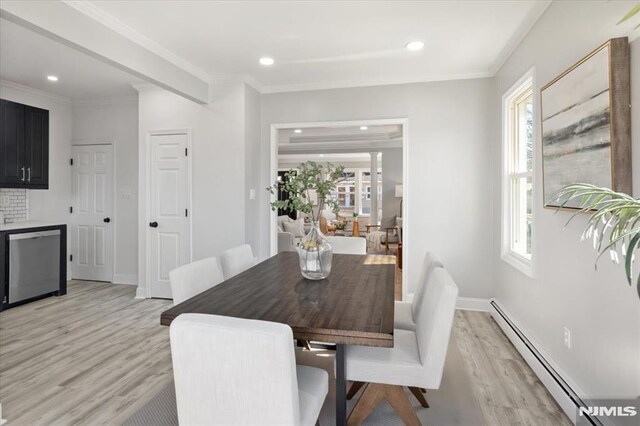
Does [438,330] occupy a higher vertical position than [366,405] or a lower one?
higher

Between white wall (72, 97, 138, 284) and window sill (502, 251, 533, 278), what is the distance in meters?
4.59

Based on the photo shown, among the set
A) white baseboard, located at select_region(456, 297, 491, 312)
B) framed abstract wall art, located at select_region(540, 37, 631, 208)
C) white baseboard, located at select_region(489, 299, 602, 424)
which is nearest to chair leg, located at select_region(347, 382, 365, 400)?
white baseboard, located at select_region(489, 299, 602, 424)

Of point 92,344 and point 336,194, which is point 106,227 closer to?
point 92,344

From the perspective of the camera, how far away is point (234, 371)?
1.16 meters

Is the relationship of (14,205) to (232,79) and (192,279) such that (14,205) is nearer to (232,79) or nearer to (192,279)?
(232,79)

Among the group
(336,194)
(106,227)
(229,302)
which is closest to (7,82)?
(106,227)

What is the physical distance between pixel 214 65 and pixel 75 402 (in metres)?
3.11

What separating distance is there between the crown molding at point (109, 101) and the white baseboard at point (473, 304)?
492cm

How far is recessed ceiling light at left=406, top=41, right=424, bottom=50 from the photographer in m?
3.21

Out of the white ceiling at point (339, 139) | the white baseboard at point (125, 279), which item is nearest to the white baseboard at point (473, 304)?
the white ceiling at point (339, 139)

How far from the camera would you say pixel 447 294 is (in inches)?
62.0

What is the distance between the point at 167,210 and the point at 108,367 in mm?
2102

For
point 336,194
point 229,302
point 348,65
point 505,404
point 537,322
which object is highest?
point 348,65

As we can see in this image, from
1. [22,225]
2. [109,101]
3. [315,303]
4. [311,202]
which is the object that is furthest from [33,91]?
[315,303]
